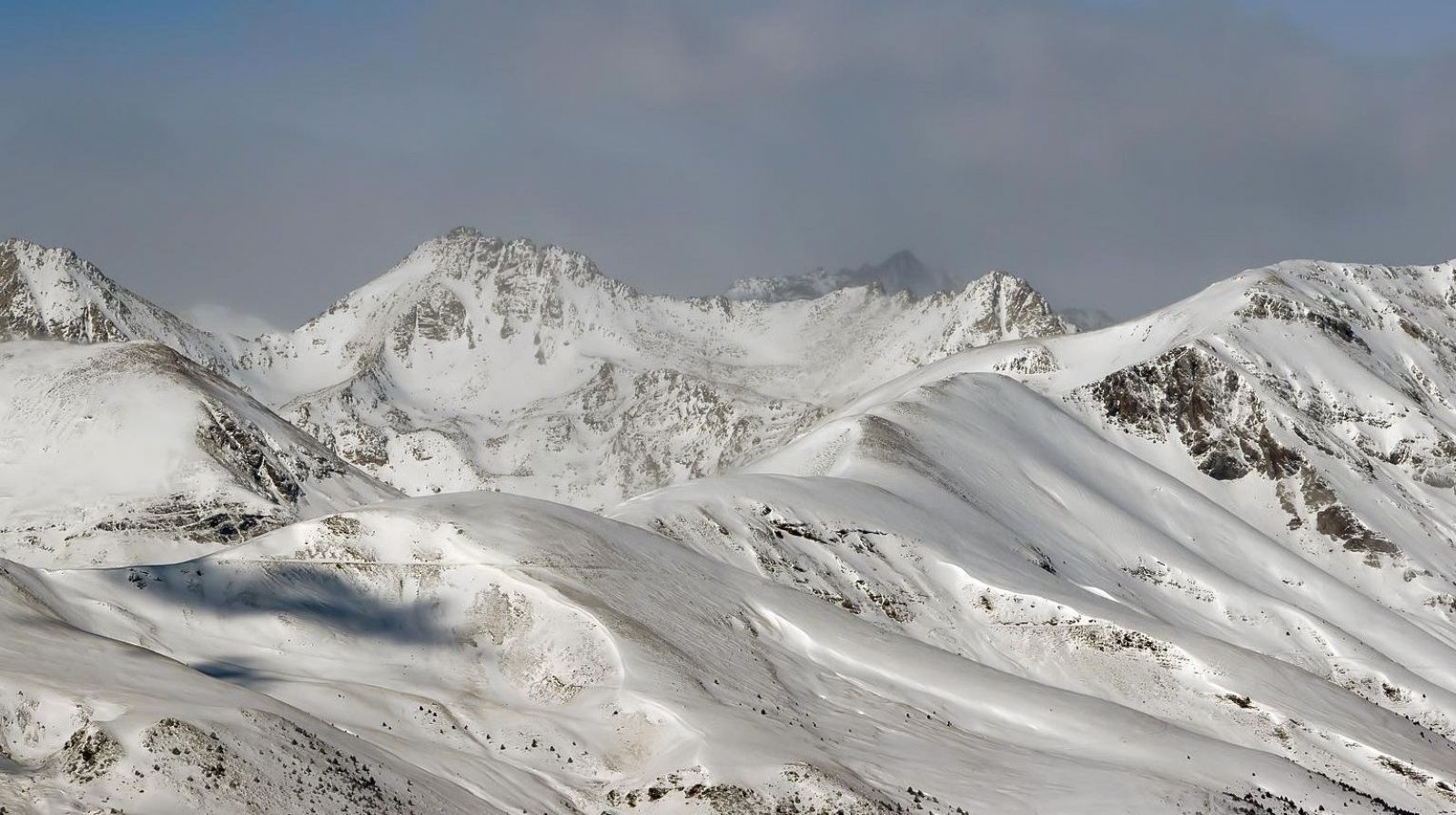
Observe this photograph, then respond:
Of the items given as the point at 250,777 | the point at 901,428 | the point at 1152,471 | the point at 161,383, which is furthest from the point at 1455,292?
the point at 250,777

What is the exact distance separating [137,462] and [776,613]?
8161cm

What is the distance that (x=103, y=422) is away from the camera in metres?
130

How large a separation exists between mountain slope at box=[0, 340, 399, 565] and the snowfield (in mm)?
424

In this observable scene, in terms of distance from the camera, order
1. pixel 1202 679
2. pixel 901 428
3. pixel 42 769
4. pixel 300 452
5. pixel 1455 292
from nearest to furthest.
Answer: pixel 42 769 → pixel 1202 679 → pixel 901 428 → pixel 300 452 → pixel 1455 292

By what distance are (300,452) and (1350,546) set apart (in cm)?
9875

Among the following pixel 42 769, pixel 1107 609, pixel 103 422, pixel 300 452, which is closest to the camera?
pixel 42 769

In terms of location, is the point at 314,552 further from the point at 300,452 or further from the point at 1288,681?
the point at 300,452

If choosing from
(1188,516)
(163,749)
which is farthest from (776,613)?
(1188,516)

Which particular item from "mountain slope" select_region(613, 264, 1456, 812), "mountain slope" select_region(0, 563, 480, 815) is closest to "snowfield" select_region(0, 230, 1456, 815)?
"mountain slope" select_region(0, 563, 480, 815)

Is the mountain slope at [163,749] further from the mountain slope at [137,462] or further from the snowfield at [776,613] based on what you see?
the mountain slope at [137,462]

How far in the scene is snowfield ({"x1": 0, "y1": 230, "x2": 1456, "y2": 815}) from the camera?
3978 cm

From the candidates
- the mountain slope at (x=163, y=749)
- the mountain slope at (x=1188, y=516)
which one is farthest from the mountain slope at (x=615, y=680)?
the mountain slope at (x=1188, y=516)

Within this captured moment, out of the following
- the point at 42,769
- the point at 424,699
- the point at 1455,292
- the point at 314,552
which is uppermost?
the point at 1455,292

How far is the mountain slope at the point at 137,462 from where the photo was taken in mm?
115812
